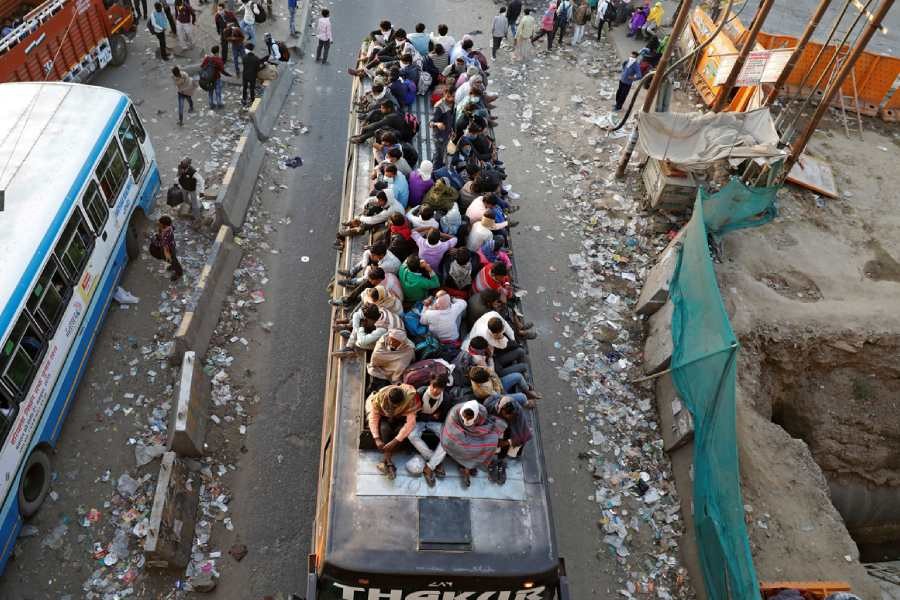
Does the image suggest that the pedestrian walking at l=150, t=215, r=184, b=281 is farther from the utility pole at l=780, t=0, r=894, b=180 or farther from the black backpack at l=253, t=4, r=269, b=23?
the utility pole at l=780, t=0, r=894, b=180

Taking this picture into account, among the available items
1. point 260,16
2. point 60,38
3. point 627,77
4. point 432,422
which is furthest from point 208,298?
point 627,77

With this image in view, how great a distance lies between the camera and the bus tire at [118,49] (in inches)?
518

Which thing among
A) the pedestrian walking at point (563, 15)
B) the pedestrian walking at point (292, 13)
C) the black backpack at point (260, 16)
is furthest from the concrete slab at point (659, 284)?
the black backpack at point (260, 16)

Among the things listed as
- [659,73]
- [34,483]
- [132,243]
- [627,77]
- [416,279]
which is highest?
[659,73]

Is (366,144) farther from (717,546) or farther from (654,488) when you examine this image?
(717,546)

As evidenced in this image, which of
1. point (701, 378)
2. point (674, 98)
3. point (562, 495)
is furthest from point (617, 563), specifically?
point (674, 98)

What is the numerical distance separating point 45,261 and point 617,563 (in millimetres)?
7224

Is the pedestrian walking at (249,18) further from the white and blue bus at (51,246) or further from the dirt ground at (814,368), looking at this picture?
the dirt ground at (814,368)

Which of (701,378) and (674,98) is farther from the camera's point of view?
(674,98)

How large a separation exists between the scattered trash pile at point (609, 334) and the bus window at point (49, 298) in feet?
21.0

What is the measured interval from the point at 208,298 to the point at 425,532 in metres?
5.10

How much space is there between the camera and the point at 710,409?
7.01 metres

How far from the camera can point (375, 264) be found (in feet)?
22.7

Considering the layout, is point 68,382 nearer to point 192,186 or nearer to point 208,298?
point 208,298
